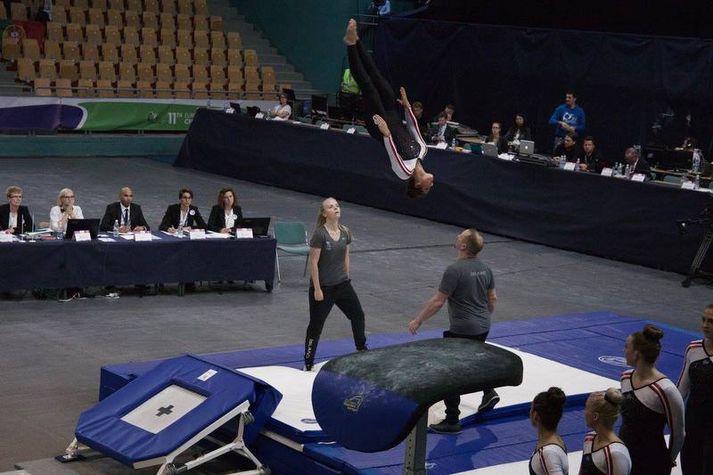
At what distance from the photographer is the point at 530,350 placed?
9.67 metres

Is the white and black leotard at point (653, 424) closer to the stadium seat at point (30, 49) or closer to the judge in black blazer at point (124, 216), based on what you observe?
the judge in black blazer at point (124, 216)

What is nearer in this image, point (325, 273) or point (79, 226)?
point (325, 273)

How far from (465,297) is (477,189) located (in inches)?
375

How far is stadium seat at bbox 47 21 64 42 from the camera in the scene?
21688 mm

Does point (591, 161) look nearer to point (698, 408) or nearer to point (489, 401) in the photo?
point (489, 401)

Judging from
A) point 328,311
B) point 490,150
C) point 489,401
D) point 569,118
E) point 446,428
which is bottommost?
point 446,428

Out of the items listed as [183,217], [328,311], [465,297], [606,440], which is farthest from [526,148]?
[606,440]

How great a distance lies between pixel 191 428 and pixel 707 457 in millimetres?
3094

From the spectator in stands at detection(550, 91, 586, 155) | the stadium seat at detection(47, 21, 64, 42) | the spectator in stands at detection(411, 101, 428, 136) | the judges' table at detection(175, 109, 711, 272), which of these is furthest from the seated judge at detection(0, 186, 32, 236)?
the stadium seat at detection(47, 21, 64, 42)

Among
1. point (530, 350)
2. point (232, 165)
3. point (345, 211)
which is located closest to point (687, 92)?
point (345, 211)

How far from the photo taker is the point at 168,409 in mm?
7281

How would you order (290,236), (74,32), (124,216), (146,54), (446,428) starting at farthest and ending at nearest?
(146,54) < (74,32) < (290,236) < (124,216) < (446,428)

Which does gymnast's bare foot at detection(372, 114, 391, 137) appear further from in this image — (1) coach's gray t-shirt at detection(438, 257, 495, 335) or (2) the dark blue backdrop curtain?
(2) the dark blue backdrop curtain

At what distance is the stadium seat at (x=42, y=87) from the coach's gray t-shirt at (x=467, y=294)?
14611 millimetres
